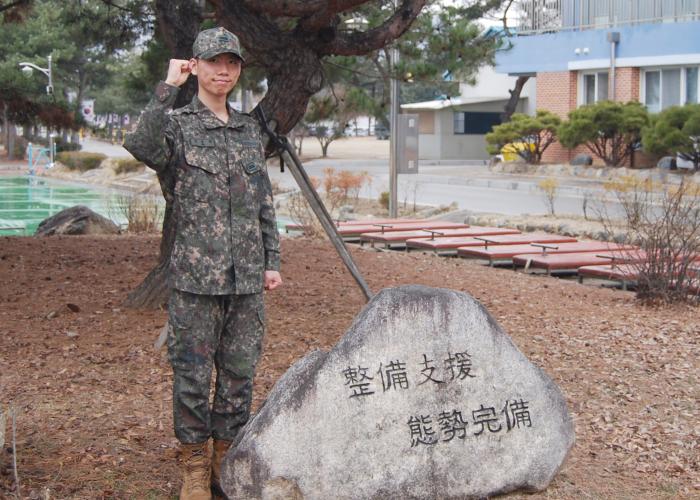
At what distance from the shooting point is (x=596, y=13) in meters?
31.6

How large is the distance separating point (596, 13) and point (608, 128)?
5.47 metres

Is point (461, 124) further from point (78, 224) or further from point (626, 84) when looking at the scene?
point (78, 224)

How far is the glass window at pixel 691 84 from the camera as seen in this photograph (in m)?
28.7

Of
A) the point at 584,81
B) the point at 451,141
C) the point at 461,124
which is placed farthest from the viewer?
the point at 461,124

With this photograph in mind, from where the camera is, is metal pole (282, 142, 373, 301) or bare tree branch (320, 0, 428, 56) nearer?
metal pole (282, 142, 373, 301)

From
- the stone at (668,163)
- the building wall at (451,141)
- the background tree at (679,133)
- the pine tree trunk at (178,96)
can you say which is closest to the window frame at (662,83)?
the stone at (668,163)

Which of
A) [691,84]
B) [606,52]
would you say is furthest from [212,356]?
[606,52]

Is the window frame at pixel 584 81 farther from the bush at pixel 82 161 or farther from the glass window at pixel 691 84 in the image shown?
the bush at pixel 82 161

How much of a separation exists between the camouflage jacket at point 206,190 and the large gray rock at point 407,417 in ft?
1.62

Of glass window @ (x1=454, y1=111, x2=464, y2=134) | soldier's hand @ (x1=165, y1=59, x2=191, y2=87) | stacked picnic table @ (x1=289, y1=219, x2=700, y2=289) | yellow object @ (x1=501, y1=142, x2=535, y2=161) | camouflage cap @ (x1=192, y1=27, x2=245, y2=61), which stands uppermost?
glass window @ (x1=454, y1=111, x2=464, y2=134)

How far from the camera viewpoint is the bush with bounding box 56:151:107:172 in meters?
37.1

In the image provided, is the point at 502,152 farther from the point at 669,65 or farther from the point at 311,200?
the point at 311,200

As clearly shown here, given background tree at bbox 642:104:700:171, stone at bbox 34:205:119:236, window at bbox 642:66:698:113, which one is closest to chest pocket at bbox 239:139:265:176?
stone at bbox 34:205:119:236

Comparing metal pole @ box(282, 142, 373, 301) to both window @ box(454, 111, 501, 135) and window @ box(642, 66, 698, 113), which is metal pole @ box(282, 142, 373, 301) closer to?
window @ box(642, 66, 698, 113)
